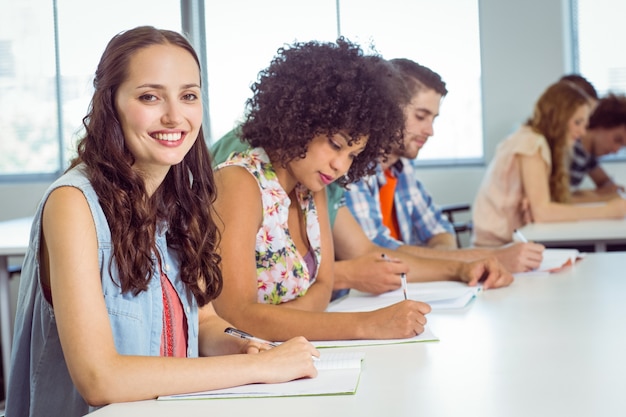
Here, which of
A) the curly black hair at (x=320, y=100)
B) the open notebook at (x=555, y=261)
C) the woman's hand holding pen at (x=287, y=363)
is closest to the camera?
the woman's hand holding pen at (x=287, y=363)

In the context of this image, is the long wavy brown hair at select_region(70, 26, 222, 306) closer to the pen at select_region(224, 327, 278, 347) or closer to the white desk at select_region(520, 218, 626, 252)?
the pen at select_region(224, 327, 278, 347)

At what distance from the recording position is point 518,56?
6.01 m

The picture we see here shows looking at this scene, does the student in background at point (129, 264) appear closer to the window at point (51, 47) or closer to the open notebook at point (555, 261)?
the open notebook at point (555, 261)

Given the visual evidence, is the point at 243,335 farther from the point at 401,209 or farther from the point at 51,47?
the point at 51,47

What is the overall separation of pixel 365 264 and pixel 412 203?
1.23m

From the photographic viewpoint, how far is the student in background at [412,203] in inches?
104


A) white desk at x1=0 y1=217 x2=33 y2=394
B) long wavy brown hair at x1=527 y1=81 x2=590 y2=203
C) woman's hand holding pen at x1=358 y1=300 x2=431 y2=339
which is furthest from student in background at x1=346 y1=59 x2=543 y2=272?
white desk at x1=0 y1=217 x2=33 y2=394

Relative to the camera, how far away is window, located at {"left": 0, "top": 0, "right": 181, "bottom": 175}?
630 cm

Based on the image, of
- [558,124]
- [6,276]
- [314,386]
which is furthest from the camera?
[558,124]

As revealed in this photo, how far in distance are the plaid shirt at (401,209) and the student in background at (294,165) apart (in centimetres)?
76

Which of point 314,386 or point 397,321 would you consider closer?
point 314,386

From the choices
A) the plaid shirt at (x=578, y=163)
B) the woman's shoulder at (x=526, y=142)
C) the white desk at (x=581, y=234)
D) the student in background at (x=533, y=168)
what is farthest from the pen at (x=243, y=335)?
the plaid shirt at (x=578, y=163)

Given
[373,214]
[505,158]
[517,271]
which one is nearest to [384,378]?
[517,271]

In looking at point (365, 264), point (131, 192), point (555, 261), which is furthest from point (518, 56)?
point (131, 192)
